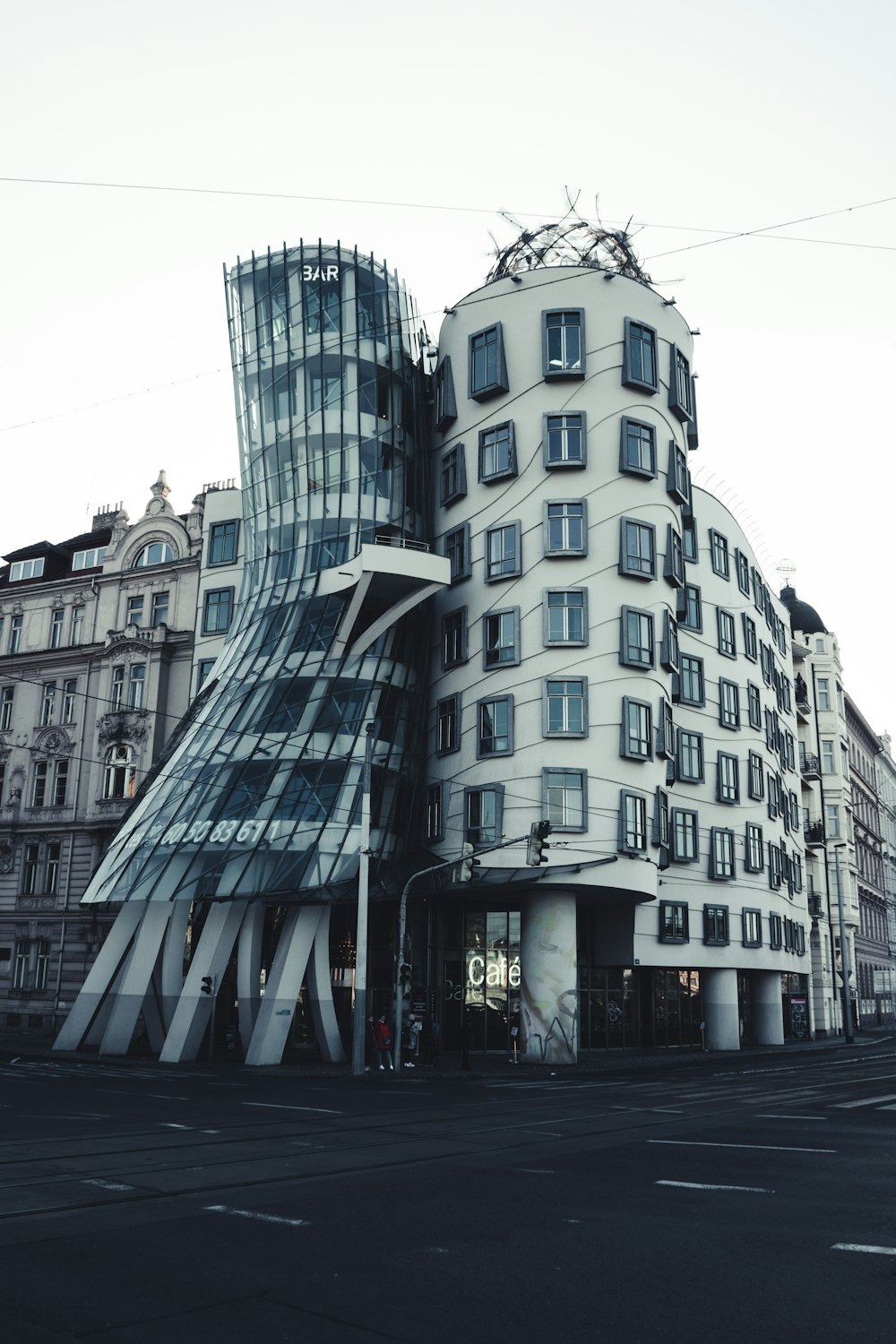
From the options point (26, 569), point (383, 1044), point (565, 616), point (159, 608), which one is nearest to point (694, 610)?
point (565, 616)

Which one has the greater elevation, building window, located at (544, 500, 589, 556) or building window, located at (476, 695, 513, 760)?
building window, located at (544, 500, 589, 556)

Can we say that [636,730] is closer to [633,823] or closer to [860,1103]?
[633,823]

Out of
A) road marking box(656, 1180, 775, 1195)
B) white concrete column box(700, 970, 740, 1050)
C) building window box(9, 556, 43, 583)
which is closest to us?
road marking box(656, 1180, 775, 1195)

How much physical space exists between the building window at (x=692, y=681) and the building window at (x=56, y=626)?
103 feet

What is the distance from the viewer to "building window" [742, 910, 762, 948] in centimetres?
5391

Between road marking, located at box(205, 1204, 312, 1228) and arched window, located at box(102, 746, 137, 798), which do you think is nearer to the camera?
road marking, located at box(205, 1204, 312, 1228)

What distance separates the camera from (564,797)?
41438 mm

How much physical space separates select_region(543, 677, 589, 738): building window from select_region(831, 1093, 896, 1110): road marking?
18.6 metres

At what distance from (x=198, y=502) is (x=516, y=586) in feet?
71.7

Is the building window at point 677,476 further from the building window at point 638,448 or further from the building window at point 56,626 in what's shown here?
the building window at point 56,626

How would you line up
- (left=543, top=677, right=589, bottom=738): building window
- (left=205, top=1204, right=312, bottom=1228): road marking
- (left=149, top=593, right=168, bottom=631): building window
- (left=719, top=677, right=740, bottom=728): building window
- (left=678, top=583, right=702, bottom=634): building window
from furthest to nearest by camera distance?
1. (left=149, top=593, right=168, bottom=631): building window
2. (left=719, top=677, right=740, bottom=728): building window
3. (left=678, top=583, right=702, bottom=634): building window
4. (left=543, top=677, right=589, bottom=738): building window
5. (left=205, top=1204, right=312, bottom=1228): road marking

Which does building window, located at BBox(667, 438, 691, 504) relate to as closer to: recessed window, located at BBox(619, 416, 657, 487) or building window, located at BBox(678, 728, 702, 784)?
recessed window, located at BBox(619, 416, 657, 487)

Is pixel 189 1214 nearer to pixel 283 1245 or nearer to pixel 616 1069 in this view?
pixel 283 1245

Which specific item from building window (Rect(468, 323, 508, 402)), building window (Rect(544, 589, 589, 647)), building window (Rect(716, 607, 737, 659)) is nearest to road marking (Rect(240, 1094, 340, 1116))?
building window (Rect(544, 589, 589, 647))
